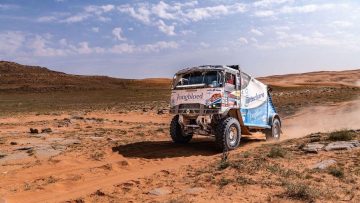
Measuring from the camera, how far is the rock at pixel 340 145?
1234 cm

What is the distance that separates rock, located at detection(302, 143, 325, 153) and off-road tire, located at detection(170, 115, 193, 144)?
176 inches

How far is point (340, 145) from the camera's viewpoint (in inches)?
496

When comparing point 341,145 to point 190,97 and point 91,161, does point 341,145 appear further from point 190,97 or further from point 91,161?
point 91,161

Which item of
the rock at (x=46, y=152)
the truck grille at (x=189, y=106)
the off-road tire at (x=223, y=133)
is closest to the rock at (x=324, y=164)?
the off-road tire at (x=223, y=133)

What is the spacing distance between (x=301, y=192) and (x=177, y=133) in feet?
26.1

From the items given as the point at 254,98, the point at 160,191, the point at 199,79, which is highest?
the point at 199,79

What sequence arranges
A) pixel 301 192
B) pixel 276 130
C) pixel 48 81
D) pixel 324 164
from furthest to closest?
pixel 48 81, pixel 276 130, pixel 324 164, pixel 301 192

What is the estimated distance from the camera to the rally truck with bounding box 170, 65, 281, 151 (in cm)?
1384

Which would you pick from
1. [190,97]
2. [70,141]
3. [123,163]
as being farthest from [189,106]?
[70,141]

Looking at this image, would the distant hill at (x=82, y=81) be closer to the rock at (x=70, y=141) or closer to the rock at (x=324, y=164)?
the rock at (x=70, y=141)

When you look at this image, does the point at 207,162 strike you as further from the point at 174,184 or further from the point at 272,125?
the point at 272,125

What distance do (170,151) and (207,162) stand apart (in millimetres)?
2648

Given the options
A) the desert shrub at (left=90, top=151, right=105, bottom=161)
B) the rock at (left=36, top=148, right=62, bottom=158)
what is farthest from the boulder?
the rock at (left=36, top=148, right=62, bottom=158)

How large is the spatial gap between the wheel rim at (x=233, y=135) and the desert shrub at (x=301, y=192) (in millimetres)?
5763
